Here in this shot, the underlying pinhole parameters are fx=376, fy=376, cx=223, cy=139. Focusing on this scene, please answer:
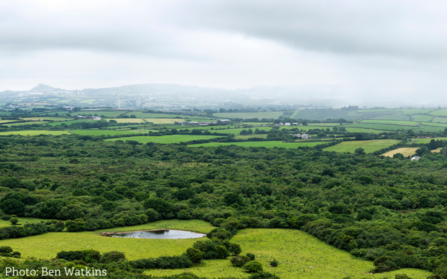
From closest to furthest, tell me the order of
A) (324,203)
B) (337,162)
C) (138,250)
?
(138,250) → (324,203) → (337,162)

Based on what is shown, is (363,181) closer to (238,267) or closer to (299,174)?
(299,174)

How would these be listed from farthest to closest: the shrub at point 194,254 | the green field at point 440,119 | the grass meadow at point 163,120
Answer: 1. the green field at point 440,119
2. the grass meadow at point 163,120
3. the shrub at point 194,254

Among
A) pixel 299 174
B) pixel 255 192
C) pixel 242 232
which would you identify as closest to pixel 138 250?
pixel 242 232

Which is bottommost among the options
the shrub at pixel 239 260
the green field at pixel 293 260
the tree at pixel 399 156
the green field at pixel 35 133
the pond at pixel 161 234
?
the pond at pixel 161 234

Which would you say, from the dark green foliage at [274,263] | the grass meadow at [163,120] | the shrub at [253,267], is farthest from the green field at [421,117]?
the shrub at [253,267]

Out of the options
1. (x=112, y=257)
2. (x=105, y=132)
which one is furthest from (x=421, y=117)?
(x=112, y=257)

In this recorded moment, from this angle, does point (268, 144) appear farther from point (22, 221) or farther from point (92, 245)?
point (92, 245)

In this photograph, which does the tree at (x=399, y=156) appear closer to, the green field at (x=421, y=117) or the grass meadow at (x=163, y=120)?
the green field at (x=421, y=117)
